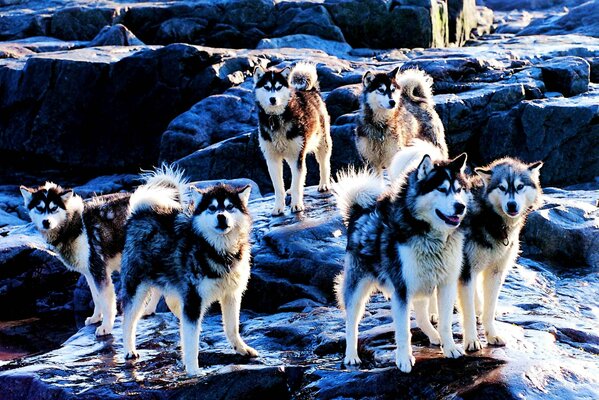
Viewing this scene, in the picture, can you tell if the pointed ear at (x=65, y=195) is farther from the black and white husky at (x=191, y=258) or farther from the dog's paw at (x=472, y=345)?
the dog's paw at (x=472, y=345)

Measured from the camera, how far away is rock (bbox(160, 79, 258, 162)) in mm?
20297

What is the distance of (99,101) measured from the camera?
81.3 ft

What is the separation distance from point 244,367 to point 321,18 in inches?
869

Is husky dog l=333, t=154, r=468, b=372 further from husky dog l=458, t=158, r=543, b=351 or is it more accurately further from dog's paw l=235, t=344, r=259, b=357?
dog's paw l=235, t=344, r=259, b=357

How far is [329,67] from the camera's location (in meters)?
22.0

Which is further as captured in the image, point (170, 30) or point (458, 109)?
point (170, 30)

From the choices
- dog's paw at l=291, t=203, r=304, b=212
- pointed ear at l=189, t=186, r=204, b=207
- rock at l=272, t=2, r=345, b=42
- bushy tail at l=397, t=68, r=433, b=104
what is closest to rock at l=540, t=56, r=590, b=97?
bushy tail at l=397, t=68, r=433, b=104

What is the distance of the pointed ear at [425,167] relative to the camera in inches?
273

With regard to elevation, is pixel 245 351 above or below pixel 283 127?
below

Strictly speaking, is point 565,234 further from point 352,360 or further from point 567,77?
point 567,77

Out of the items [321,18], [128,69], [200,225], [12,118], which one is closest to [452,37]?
[321,18]

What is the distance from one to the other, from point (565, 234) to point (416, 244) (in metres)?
5.71

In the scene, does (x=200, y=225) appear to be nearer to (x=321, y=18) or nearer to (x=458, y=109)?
(x=458, y=109)

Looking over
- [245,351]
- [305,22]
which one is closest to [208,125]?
[305,22]
